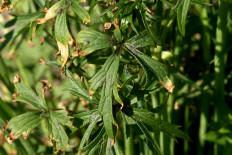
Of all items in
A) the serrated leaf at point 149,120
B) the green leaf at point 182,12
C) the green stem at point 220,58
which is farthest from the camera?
the green stem at point 220,58

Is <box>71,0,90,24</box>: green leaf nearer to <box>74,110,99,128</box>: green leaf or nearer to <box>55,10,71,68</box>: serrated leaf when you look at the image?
<box>55,10,71,68</box>: serrated leaf

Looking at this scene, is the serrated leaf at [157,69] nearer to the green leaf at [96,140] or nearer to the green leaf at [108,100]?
the green leaf at [108,100]

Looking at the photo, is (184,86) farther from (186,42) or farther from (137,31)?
(137,31)

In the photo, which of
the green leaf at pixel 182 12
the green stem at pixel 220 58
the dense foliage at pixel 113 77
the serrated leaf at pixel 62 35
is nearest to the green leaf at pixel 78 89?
the dense foliage at pixel 113 77

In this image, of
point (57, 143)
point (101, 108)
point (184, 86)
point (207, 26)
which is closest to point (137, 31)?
point (101, 108)

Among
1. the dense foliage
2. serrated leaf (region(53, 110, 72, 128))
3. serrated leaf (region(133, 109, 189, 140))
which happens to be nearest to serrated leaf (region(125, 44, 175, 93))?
the dense foliage
